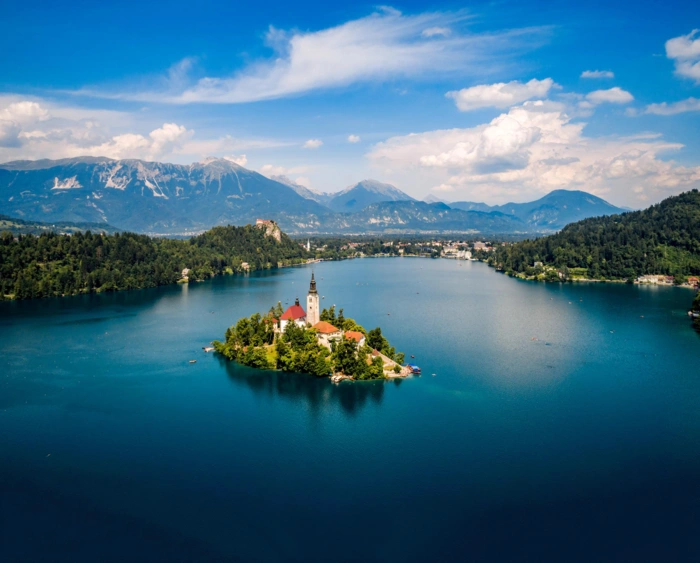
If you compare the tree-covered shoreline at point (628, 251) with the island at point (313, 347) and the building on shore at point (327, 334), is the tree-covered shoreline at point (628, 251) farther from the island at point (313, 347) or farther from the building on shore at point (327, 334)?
the building on shore at point (327, 334)

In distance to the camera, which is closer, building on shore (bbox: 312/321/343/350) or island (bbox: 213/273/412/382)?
island (bbox: 213/273/412/382)

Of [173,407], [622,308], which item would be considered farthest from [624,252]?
[173,407]

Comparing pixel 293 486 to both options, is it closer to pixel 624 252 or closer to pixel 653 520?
pixel 653 520

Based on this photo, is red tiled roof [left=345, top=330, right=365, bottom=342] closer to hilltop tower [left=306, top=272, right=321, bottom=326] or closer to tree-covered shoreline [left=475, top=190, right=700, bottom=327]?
hilltop tower [left=306, top=272, right=321, bottom=326]

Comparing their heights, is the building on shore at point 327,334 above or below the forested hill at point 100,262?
below

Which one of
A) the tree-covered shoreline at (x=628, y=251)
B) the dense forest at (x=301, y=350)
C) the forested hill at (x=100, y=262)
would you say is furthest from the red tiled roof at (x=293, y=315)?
the tree-covered shoreline at (x=628, y=251)

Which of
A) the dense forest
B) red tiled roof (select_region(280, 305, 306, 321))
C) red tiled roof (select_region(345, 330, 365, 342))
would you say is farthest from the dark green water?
red tiled roof (select_region(280, 305, 306, 321))
